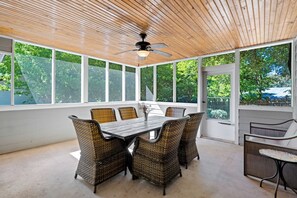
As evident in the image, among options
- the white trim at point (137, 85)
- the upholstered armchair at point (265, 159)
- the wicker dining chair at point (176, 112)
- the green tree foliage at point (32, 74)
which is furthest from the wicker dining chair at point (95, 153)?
the white trim at point (137, 85)

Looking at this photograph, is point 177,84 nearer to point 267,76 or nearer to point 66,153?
point 267,76

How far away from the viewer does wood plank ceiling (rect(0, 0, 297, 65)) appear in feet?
7.50

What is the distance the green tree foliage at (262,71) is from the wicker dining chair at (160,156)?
9.49 ft

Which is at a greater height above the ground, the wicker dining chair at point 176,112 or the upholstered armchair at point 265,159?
the wicker dining chair at point 176,112

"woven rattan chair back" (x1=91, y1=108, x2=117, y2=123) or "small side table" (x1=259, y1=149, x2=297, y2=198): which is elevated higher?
"woven rattan chair back" (x1=91, y1=108, x2=117, y2=123)

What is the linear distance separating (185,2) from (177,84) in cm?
368

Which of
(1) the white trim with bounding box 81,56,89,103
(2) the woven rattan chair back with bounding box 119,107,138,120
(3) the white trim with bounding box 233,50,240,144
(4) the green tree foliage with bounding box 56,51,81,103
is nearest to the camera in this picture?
(2) the woven rattan chair back with bounding box 119,107,138,120

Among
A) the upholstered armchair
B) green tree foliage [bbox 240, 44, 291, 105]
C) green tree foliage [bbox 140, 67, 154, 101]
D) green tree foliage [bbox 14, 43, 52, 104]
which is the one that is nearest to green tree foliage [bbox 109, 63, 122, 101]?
green tree foliage [bbox 140, 67, 154, 101]

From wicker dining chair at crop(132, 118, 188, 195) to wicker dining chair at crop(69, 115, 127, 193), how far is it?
0.32 metres

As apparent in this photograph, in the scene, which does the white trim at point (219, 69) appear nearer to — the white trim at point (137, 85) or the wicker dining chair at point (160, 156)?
the white trim at point (137, 85)

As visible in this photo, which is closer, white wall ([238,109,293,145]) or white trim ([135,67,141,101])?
white wall ([238,109,293,145])

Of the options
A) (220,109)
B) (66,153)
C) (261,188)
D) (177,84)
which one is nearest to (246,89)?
(220,109)

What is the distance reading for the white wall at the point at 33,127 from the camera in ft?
11.7

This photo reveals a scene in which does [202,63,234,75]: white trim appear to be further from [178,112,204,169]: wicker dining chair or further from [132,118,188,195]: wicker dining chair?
[132,118,188,195]: wicker dining chair
